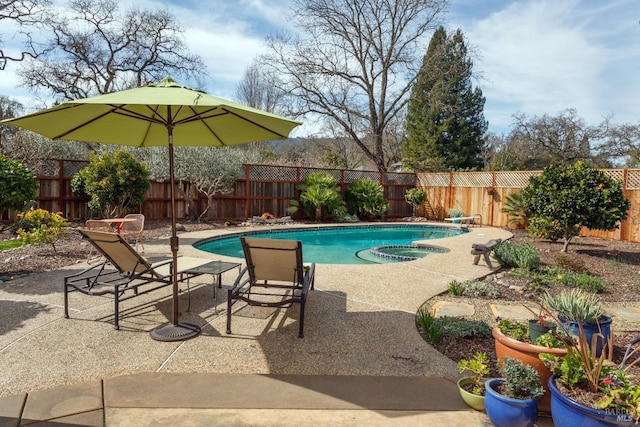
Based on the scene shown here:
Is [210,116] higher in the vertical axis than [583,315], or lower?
higher

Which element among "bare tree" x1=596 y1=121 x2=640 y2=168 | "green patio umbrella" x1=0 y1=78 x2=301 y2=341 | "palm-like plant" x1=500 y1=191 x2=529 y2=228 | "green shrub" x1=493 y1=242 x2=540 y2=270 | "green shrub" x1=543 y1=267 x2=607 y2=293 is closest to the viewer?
"green patio umbrella" x1=0 y1=78 x2=301 y2=341

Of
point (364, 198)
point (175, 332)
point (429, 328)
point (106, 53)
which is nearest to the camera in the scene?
point (175, 332)

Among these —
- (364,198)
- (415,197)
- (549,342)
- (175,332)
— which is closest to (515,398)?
(549,342)

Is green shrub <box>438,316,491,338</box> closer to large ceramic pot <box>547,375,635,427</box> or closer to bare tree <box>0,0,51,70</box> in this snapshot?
large ceramic pot <box>547,375,635,427</box>

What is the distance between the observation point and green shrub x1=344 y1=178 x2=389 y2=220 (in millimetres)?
16578

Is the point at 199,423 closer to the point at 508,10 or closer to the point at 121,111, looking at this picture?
the point at 121,111

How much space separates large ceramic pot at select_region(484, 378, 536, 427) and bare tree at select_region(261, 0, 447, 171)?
830 inches

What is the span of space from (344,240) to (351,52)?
1373 cm

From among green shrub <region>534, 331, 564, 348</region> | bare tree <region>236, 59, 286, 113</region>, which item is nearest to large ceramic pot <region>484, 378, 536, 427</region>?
green shrub <region>534, 331, 564, 348</region>

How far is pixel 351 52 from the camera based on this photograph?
21906 mm

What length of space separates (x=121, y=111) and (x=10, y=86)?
22.4m

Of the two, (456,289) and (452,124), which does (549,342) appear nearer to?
(456,289)

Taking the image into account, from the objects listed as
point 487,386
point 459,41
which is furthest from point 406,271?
point 459,41

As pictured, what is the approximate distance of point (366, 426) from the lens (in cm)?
225
